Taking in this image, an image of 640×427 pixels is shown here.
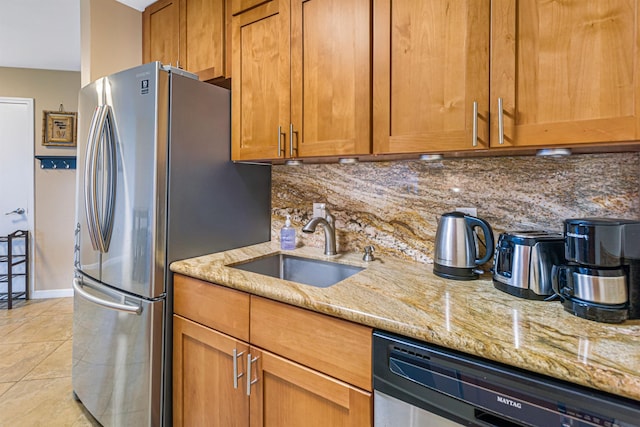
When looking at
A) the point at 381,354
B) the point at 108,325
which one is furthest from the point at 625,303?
the point at 108,325

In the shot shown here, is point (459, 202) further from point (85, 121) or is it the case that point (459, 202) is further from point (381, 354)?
point (85, 121)

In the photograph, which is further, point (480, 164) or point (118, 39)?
point (118, 39)

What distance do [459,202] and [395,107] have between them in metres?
0.52

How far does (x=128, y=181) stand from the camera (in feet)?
4.82

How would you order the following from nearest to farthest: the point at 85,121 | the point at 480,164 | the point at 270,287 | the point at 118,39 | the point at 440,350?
the point at 440,350, the point at 270,287, the point at 480,164, the point at 85,121, the point at 118,39

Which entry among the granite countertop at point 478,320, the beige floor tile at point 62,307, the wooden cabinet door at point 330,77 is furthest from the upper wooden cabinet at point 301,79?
the beige floor tile at point 62,307

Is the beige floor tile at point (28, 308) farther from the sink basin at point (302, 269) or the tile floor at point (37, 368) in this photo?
the sink basin at point (302, 269)

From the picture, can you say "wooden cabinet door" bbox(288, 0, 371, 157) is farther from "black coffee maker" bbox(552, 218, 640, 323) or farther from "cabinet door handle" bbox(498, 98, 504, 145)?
"black coffee maker" bbox(552, 218, 640, 323)

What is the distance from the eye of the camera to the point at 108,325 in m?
1.56

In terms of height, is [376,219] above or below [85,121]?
below

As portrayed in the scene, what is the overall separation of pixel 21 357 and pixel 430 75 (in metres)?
3.27

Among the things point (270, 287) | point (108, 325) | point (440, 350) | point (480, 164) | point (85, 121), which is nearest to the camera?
point (440, 350)

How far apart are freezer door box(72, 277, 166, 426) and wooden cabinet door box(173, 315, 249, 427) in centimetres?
9

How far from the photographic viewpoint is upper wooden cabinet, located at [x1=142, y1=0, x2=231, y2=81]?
1784 millimetres
